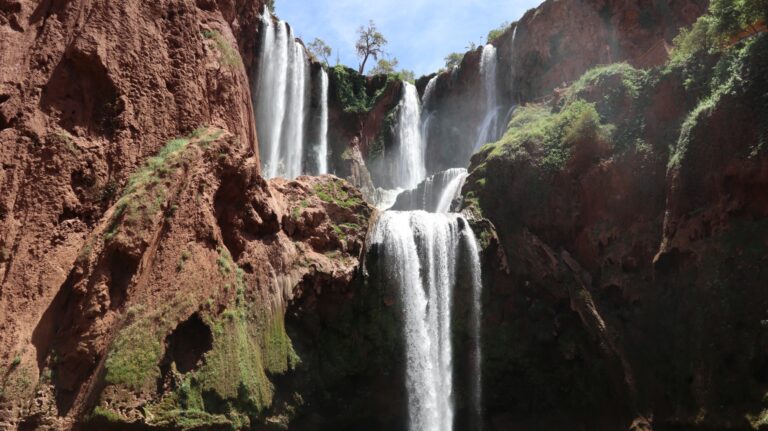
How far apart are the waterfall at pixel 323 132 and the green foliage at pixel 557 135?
43.8 feet

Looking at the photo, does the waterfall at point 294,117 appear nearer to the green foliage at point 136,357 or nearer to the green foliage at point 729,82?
the green foliage at point 136,357

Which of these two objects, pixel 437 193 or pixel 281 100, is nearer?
pixel 437 193

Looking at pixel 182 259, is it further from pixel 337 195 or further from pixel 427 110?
pixel 427 110

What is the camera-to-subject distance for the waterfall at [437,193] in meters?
26.5

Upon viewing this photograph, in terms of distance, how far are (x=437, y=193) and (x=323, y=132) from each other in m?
11.3

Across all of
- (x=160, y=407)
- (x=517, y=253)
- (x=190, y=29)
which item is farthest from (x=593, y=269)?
(x=190, y=29)

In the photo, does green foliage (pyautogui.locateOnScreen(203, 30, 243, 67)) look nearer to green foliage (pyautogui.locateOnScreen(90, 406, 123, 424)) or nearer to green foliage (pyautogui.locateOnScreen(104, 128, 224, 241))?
green foliage (pyautogui.locateOnScreen(104, 128, 224, 241))

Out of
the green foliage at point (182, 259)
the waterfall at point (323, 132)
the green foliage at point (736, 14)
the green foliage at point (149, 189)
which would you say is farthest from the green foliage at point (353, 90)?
the green foliage at point (182, 259)

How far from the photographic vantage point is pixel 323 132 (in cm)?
3553

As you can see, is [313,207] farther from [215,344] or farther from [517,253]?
[517,253]

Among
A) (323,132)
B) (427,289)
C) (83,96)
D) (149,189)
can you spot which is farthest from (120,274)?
(323,132)

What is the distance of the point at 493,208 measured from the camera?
2252 cm

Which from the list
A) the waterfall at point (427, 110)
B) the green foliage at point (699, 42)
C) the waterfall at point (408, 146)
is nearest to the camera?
the green foliage at point (699, 42)

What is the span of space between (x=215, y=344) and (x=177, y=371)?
1.28 meters
